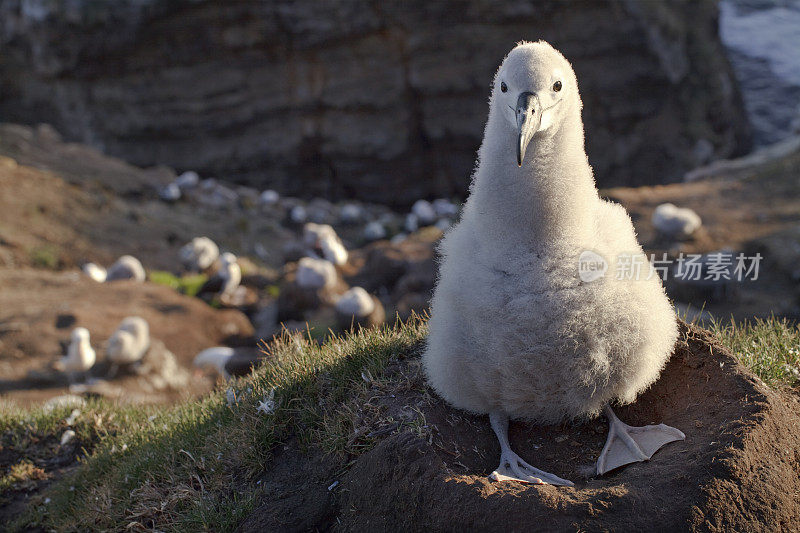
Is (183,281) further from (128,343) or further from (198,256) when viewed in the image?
(128,343)

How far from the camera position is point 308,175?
70.7 feet

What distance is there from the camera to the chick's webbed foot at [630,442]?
287cm

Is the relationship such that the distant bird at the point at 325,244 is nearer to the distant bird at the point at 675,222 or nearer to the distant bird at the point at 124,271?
the distant bird at the point at 124,271

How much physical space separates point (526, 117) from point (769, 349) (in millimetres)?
2089

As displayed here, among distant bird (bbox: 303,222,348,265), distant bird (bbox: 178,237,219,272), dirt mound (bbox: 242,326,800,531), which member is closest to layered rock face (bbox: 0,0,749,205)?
distant bird (bbox: 303,222,348,265)

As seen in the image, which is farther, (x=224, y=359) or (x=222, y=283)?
(x=222, y=283)

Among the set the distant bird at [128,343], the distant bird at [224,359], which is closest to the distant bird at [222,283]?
the distant bird at [224,359]

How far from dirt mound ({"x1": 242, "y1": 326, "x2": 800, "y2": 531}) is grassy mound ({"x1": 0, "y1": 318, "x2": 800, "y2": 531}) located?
203mm

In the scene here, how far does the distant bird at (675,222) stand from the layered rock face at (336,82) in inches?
411

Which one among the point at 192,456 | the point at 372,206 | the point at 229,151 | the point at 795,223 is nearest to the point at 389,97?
the point at 372,206

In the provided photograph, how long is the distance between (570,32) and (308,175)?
8929 millimetres

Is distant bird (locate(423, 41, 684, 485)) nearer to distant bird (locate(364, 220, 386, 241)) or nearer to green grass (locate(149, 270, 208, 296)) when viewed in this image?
green grass (locate(149, 270, 208, 296))

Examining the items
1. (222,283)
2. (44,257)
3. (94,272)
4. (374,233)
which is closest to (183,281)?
(222,283)

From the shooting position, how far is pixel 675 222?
10.4 m
